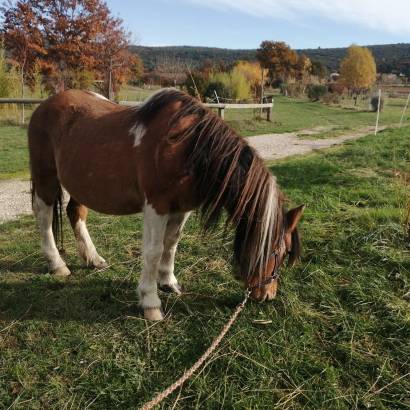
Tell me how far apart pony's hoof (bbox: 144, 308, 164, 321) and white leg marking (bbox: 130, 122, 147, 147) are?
4.19ft

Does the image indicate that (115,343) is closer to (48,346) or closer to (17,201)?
(48,346)

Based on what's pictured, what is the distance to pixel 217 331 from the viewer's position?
109 inches

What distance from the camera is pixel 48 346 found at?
2662 millimetres

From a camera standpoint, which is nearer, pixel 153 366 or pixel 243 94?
pixel 153 366

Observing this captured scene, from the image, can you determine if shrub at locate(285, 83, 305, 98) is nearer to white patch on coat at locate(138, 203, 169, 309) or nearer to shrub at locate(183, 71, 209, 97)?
shrub at locate(183, 71, 209, 97)

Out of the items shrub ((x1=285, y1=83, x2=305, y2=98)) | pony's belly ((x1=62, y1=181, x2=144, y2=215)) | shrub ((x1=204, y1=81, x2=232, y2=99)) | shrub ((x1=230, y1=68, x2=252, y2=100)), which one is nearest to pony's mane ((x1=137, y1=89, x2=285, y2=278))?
pony's belly ((x1=62, y1=181, x2=144, y2=215))

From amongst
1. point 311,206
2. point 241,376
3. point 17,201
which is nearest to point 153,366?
point 241,376

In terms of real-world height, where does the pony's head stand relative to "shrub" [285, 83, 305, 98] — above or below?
below

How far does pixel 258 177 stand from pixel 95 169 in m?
1.36

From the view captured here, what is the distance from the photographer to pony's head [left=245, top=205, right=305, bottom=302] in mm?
2607

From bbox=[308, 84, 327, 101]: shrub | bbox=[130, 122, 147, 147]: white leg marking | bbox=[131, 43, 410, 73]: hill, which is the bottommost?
bbox=[130, 122, 147, 147]: white leg marking

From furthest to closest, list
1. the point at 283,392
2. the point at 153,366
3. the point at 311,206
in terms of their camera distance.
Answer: the point at 311,206 < the point at 153,366 < the point at 283,392

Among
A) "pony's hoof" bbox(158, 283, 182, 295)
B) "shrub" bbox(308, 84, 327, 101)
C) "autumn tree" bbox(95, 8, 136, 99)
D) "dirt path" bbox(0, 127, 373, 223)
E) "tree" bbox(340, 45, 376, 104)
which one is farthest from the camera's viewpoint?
"tree" bbox(340, 45, 376, 104)

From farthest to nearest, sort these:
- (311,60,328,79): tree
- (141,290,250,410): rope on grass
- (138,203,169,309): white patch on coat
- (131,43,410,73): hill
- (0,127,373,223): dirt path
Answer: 1. (131,43,410,73): hill
2. (311,60,328,79): tree
3. (0,127,373,223): dirt path
4. (138,203,169,309): white patch on coat
5. (141,290,250,410): rope on grass
